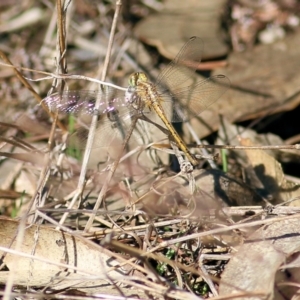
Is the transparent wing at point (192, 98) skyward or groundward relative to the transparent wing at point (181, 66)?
groundward

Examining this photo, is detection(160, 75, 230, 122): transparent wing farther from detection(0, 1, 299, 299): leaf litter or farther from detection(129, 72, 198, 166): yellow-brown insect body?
detection(0, 1, 299, 299): leaf litter

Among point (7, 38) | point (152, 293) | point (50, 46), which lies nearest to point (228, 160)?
point (152, 293)

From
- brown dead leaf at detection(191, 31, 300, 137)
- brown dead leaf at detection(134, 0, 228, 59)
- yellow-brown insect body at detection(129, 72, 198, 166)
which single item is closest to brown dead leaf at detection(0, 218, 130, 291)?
yellow-brown insect body at detection(129, 72, 198, 166)

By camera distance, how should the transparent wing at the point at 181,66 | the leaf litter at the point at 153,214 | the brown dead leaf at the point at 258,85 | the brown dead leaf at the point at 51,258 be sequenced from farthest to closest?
the brown dead leaf at the point at 258,85
the transparent wing at the point at 181,66
the brown dead leaf at the point at 51,258
the leaf litter at the point at 153,214

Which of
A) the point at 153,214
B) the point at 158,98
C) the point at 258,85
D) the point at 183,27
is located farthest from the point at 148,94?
the point at 183,27

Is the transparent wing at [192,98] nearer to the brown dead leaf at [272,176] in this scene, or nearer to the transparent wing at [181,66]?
the transparent wing at [181,66]

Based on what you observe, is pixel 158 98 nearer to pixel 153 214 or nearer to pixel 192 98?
pixel 192 98

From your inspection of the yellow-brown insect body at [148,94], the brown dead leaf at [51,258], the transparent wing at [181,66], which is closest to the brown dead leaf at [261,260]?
the brown dead leaf at [51,258]

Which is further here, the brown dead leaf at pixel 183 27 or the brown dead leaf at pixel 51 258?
the brown dead leaf at pixel 183 27

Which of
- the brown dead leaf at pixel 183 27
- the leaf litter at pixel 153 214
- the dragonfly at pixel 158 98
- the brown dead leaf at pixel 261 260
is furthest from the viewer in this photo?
the brown dead leaf at pixel 183 27
